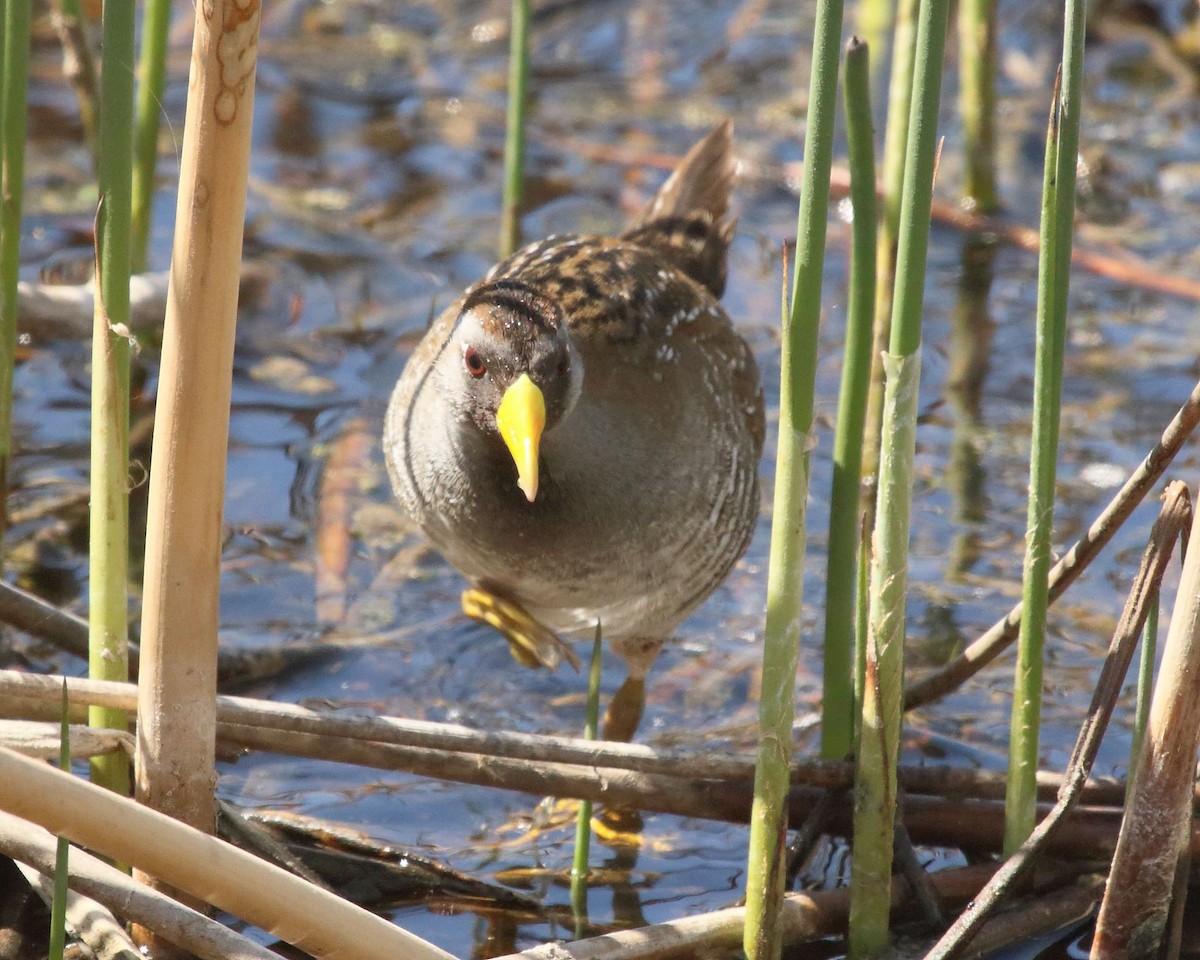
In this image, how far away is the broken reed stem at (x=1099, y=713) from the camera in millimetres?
2217

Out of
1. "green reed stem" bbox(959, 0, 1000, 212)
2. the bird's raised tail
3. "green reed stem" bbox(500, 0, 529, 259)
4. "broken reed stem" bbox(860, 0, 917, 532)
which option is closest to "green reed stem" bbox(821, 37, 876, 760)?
"broken reed stem" bbox(860, 0, 917, 532)

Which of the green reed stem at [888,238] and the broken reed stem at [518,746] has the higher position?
the green reed stem at [888,238]

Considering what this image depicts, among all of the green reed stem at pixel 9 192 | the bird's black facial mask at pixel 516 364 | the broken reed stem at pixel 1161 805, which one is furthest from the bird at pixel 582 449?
the broken reed stem at pixel 1161 805

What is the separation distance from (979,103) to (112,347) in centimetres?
380

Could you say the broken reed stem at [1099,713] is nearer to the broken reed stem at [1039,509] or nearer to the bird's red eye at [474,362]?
the broken reed stem at [1039,509]

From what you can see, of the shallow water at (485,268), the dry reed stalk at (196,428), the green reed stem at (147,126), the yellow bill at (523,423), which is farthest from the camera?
the shallow water at (485,268)

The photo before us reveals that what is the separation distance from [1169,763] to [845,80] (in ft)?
3.29

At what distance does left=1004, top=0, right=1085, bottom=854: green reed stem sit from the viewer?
78.7 inches

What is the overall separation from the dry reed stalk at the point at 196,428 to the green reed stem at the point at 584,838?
1.87 ft

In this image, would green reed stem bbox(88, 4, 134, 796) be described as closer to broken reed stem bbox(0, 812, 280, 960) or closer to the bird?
broken reed stem bbox(0, 812, 280, 960)

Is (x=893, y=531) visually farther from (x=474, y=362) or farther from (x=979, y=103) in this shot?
(x=979, y=103)

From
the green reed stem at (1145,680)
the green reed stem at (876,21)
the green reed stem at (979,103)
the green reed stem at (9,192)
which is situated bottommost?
the green reed stem at (1145,680)

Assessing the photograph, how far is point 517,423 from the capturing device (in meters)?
2.63

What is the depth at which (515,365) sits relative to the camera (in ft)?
8.90
